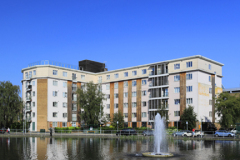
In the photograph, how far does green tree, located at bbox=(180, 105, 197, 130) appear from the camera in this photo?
64963 millimetres

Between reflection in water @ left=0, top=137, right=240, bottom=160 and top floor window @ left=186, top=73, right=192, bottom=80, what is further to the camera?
top floor window @ left=186, top=73, right=192, bottom=80

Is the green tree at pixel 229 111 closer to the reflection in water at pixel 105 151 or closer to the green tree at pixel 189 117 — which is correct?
the green tree at pixel 189 117

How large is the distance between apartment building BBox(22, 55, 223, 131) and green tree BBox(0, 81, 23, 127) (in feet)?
11.4

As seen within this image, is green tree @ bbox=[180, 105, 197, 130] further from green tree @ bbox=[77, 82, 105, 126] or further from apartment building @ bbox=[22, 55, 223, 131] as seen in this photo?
green tree @ bbox=[77, 82, 105, 126]

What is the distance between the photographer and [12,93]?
80438mm

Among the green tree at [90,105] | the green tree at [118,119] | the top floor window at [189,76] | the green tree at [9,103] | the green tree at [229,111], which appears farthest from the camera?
the green tree at [9,103]

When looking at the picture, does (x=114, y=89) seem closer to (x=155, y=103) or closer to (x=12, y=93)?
(x=155, y=103)

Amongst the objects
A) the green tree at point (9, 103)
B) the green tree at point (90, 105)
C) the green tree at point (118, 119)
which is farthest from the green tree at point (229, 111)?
the green tree at point (9, 103)

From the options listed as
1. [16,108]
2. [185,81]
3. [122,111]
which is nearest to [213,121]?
[185,81]

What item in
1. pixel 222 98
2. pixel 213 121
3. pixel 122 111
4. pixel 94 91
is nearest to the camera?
pixel 222 98

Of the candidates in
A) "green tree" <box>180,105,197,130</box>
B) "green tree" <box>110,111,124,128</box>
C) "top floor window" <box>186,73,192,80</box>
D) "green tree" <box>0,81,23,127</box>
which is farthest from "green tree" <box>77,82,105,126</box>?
"top floor window" <box>186,73,192,80</box>

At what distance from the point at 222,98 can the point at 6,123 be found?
5940cm

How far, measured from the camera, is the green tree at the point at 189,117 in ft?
213

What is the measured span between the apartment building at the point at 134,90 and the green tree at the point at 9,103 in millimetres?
3469
